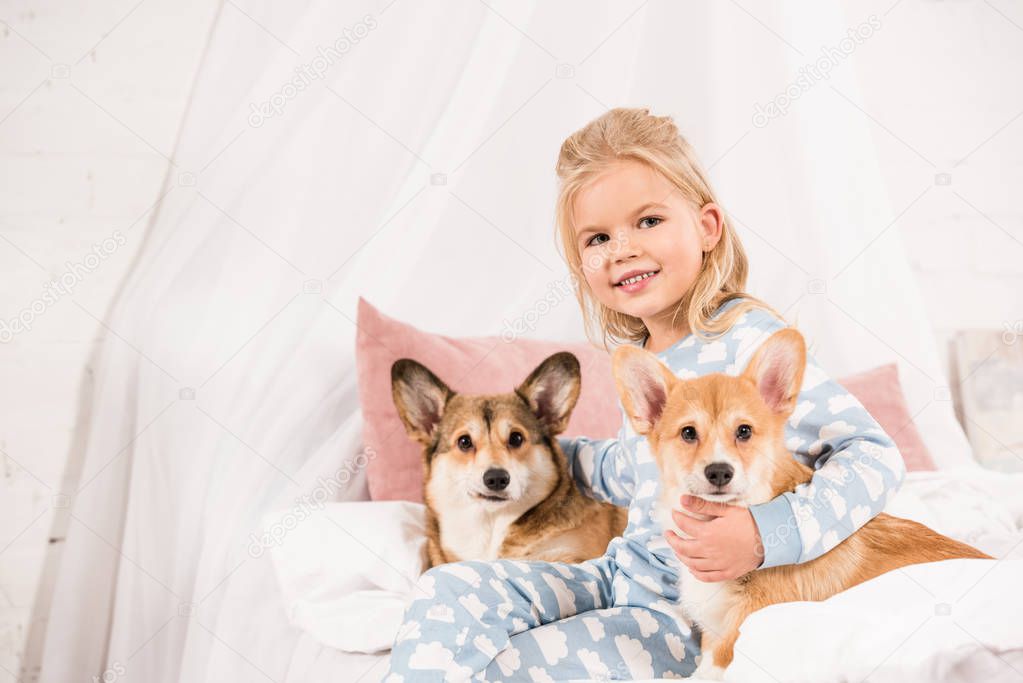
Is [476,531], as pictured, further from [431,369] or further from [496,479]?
[431,369]

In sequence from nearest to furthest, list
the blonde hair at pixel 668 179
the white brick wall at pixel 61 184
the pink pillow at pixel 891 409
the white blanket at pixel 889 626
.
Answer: the white blanket at pixel 889 626 → the blonde hair at pixel 668 179 → the pink pillow at pixel 891 409 → the white brick wall at pixel 61 184

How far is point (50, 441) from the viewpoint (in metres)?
1.79

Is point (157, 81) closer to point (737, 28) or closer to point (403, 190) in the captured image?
point (403, 190)

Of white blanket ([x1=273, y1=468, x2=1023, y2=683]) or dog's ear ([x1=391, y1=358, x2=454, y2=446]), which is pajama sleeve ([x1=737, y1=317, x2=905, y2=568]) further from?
dog's ear ([x1=391, y1=358, x2=454, y2=446])

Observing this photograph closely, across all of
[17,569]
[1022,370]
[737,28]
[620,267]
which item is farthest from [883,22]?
[17,569]

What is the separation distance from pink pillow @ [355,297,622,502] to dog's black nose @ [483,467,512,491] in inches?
10.5

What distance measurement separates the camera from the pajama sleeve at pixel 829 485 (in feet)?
2.95

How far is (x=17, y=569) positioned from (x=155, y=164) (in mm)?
871

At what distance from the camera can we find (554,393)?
50.4 inches

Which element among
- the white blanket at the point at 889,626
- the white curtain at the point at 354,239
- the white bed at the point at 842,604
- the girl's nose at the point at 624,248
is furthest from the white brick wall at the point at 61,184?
the girl's nose at the point at 624,248

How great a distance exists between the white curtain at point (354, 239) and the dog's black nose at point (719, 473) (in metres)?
0.76

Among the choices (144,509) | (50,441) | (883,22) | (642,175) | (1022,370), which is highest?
(883,22)

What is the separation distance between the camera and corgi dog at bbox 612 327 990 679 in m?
0.90

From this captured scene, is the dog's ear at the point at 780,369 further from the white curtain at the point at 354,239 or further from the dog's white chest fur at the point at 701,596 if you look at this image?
the white curtain at the point at 354,239
